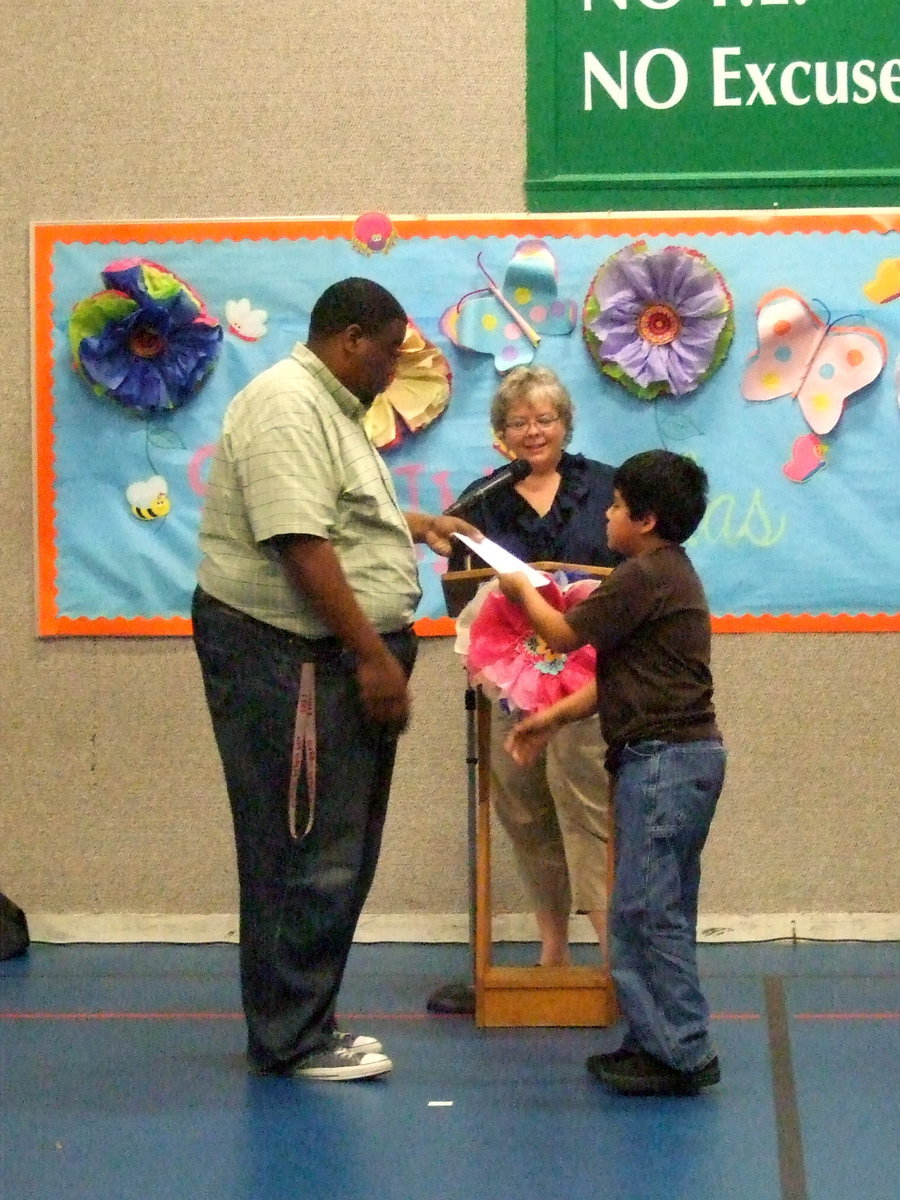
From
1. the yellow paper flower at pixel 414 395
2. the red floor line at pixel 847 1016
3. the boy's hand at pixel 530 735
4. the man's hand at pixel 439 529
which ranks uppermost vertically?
the yellow paper flower at pixel 414 395

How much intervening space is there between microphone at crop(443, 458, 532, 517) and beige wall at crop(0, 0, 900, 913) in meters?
0.82

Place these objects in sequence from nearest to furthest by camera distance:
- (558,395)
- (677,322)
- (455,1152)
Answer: (455,1152)
(558,395)
(677,322)

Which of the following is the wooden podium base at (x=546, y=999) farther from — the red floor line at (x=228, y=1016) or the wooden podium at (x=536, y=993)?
the red floor line at (x=228, y=1016)

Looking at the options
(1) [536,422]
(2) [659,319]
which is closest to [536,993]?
(1) [536,422]

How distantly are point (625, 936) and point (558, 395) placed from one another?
1.21m

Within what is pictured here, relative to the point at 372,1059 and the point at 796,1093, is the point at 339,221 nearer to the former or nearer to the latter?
the point at 372,1059

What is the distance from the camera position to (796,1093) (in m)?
2.71

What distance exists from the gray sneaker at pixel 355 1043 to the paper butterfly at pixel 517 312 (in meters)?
1.81

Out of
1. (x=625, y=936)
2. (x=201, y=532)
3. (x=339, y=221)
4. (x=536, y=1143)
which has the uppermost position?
(x=339, y=221)

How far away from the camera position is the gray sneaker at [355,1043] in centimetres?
283

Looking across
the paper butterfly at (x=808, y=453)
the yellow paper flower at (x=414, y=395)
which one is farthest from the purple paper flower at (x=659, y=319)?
the yellow paper flower at (x=414, y=395)

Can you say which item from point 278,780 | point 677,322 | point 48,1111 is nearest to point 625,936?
point 278,780

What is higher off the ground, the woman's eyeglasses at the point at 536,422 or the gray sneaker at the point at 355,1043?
the woman's eyeglasses at the point at 536,422

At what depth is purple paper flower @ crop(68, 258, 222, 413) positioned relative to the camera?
3.94 metres
